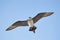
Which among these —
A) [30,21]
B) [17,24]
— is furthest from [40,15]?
[17,24]

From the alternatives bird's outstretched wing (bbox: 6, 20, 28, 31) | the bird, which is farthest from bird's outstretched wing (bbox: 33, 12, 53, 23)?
bird's outstretched wing (bbox: 6, 20, 28, 31)

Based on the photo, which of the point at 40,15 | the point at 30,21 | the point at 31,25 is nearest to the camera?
the point at 31,25

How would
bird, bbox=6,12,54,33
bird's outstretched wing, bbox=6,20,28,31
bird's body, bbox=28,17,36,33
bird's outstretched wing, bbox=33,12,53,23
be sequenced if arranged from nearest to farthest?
bird's body, bbox=28,17,36,33, bird, bbox=6,12,54,33, bird's outstretched wing, bbox=33,12,53,23, bird's outstretched wing, bbox=6,20,28,31

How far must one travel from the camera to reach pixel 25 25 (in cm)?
834

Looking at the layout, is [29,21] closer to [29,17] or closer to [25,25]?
[29,17]

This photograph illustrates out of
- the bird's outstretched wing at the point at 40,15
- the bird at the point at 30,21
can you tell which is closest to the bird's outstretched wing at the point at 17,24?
the bird at the point at 30,21

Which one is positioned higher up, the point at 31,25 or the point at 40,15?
the point at 40,15

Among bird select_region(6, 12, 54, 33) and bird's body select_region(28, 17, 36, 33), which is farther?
bird select_region(6, 12, 54, 33)

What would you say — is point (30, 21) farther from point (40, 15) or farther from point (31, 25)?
point (40, 15)

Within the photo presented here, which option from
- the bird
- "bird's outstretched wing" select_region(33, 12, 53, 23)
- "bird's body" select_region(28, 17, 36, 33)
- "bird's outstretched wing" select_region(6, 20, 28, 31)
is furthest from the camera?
"bird's outstretched wing" select_region(6, 20, 28, 31)

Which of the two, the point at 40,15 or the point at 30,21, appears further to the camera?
the point at 40,15

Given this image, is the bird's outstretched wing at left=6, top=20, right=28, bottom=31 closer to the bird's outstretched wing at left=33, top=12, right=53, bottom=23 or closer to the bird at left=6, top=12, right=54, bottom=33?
the bird at left=6, top=12, right=54, bottom=33

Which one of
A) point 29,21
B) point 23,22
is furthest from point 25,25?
point 29,21

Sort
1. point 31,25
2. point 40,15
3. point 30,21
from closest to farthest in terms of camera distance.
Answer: point 31,25 → point 30,21 → point 40,15
